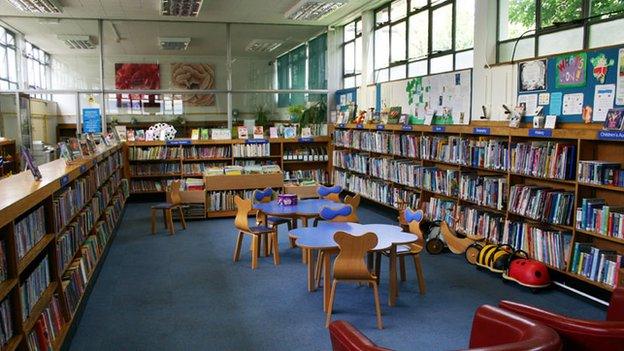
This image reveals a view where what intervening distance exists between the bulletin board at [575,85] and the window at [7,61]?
10.2 m

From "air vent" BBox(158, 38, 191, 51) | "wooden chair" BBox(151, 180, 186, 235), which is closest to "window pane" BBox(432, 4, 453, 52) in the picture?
"wooden chair" BBox(151, 180, 186, 235)

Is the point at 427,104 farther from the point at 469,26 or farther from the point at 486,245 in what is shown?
the point at 486,245

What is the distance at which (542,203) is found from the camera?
220 inches

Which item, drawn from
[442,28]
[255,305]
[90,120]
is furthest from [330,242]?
[90,120]

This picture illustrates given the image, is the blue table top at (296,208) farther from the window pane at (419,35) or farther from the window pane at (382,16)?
the window pane at (382,16)

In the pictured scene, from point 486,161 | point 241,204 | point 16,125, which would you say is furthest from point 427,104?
point 16,125

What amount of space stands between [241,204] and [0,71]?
7413 millimetres

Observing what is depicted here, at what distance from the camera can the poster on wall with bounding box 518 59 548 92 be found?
5863mm

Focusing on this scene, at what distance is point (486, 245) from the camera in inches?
249

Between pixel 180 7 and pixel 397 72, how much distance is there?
13.5 ft

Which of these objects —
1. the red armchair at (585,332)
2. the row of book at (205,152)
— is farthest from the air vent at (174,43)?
the red armchair at (585,332)

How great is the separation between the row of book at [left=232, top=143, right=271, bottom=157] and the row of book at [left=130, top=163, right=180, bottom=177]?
4.42 feet

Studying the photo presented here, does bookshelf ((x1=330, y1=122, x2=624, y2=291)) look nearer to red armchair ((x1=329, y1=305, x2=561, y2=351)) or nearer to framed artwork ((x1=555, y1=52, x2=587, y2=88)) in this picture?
framed artwork ((x1=555, y1=52, x2=587, y2=88))

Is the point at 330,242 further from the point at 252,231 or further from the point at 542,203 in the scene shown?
the point at 542,203
